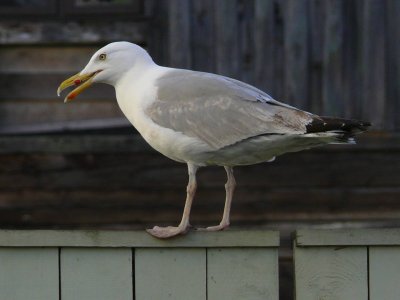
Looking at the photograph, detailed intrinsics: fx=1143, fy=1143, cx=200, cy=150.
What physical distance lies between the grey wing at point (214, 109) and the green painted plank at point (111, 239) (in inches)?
30.2

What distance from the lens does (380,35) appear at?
7188mm

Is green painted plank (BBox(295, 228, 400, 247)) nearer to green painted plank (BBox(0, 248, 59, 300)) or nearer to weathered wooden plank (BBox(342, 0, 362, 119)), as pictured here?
green painted plank (BBox(0, 248, 59, 300))

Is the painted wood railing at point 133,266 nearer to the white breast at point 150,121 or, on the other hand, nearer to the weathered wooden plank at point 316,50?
the white breast at point 150,121

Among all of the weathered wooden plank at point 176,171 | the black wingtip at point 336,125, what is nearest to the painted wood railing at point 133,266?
the black wingtip at point 336,125

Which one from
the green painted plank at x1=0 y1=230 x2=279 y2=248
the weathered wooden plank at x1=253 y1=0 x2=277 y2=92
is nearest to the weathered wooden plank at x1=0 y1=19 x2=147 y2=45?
the weathered wooden plank at x1=253 y1=0 x2=277 y2=92

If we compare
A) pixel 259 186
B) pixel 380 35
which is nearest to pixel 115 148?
pixel 259 186

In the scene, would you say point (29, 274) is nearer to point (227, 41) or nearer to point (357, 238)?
point (357, 238)

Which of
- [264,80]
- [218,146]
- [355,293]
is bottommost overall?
[355,293]

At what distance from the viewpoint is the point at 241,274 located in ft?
11.7

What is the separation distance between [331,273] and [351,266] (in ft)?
0.22

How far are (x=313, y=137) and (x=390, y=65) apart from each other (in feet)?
10.6

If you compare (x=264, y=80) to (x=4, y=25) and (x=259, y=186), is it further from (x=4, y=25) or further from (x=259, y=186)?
(x=4, y=25)

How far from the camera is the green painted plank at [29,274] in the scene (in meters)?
3.58

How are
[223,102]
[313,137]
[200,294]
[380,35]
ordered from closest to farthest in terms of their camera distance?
[200,294], [313,137], [223,102], [380,35]
